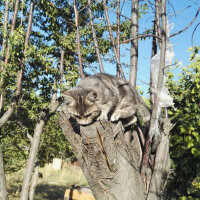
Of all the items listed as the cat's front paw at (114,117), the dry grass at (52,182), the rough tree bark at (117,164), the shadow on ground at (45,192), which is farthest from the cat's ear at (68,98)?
the shadow on ground at (45,192)

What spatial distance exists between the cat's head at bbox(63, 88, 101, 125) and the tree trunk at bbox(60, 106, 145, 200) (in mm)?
1016

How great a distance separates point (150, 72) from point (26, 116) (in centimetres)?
745

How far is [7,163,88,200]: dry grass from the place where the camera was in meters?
12.6

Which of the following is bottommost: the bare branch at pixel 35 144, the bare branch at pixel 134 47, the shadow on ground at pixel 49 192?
the shadow on ground at pixel 49 192

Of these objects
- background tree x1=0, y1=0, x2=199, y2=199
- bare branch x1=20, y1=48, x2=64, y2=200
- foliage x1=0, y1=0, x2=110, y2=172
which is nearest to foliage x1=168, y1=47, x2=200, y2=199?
background tree x1=0, y1=0, x2=199, y2=199

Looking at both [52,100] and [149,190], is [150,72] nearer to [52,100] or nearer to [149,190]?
[149,190]

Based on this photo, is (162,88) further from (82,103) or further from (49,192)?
(49,192)

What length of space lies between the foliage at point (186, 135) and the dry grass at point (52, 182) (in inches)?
309

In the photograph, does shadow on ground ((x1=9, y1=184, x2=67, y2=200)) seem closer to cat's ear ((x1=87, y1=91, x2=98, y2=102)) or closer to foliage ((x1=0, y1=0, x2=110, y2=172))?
foliage ((x1=0, y1=0, x2=110, y2=172))

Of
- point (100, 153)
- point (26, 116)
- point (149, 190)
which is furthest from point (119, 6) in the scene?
point (26, 116)

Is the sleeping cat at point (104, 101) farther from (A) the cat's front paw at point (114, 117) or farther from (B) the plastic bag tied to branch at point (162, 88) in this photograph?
(B) the plastic bag tied to branch at point (162, 88)

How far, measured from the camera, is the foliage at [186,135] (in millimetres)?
3715

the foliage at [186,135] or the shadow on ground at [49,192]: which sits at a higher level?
the foliage at [186,135]

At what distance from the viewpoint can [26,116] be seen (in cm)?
965
